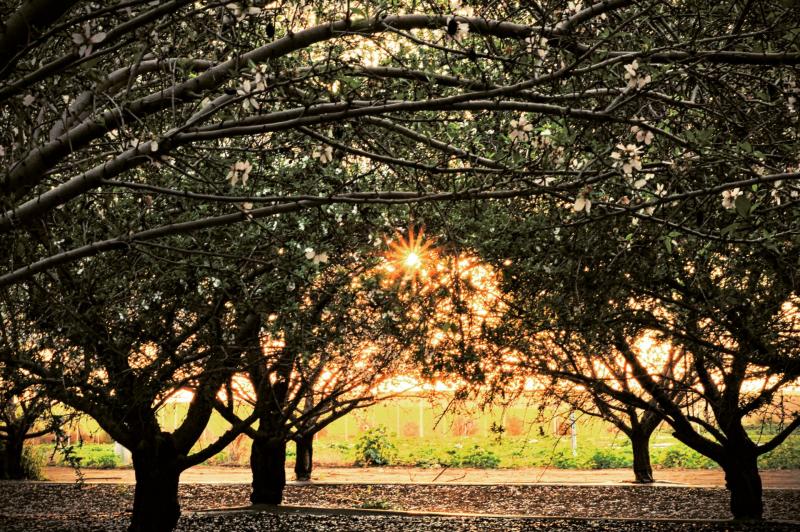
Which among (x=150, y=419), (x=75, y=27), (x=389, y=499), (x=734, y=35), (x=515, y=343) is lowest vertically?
(x=389, y=499)

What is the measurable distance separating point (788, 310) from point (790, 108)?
4.96 m

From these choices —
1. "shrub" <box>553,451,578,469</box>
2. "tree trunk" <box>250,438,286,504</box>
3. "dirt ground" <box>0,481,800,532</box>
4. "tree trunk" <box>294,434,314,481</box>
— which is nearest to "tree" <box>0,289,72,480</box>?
"dirt ground" <box>0,481,800,532</box>

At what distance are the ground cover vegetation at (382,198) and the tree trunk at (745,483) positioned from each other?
0.04 metres

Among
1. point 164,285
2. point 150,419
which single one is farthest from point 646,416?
point 164,285

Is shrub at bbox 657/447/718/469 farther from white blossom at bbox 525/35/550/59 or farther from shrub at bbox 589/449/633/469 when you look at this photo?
white blossom at bbox 525/35/550/59

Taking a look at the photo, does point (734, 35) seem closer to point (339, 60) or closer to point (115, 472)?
point (339, 60)

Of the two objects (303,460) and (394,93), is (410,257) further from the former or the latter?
(303,460)

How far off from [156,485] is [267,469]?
436cm

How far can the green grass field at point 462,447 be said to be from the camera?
25.7m

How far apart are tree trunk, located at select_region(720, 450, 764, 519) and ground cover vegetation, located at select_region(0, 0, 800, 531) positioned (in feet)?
0.13

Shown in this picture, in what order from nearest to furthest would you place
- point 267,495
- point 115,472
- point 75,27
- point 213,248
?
1. point 75,27
2. point 213,248
3. point 267,495
4. point 115,472

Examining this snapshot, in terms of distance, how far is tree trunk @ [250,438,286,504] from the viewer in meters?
15.9

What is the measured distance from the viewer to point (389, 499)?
59.4ft

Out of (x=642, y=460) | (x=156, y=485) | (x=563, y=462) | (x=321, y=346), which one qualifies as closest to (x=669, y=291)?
(x=321, y=346)
